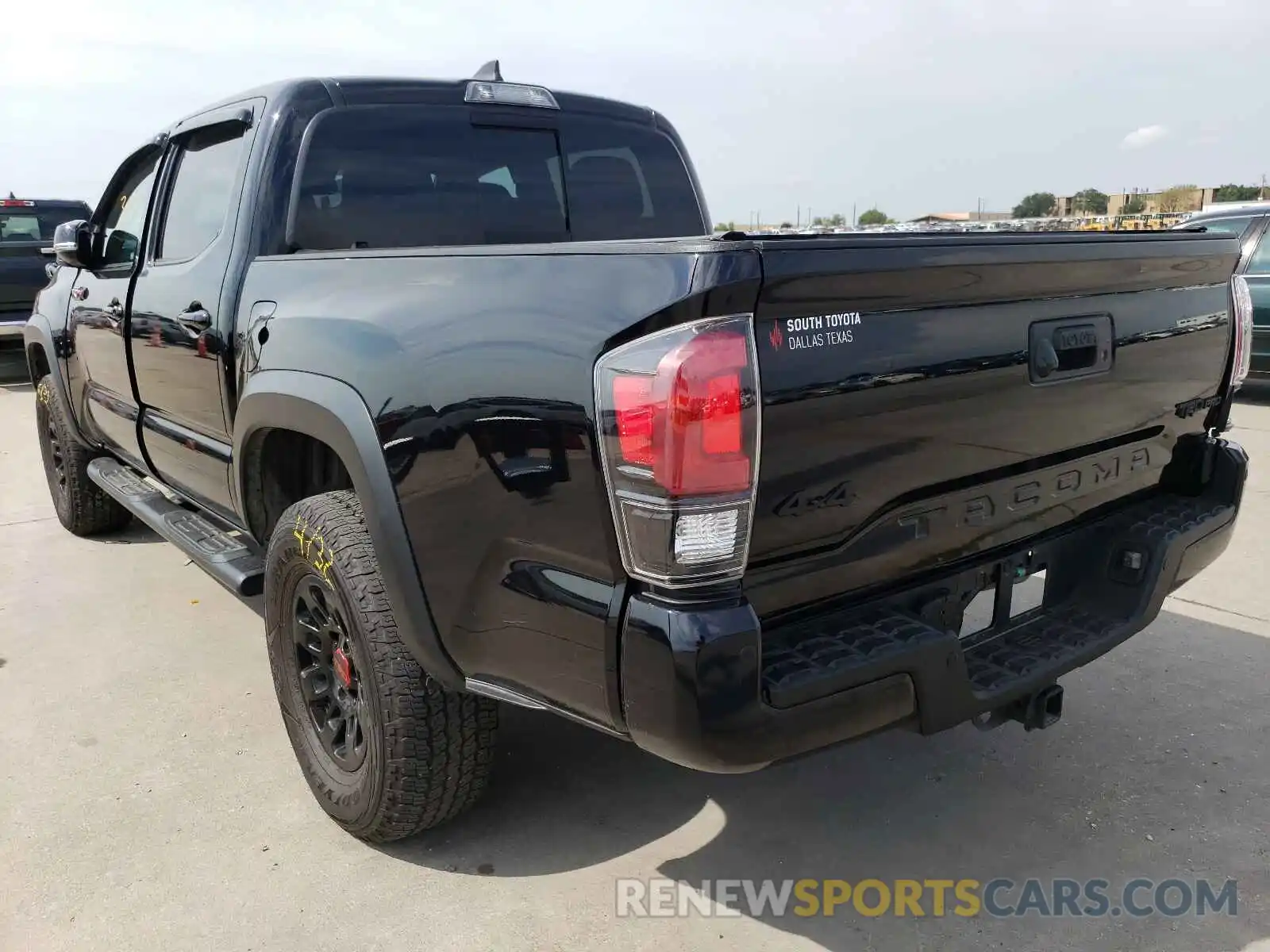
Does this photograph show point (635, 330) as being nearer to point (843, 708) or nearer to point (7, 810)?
point (843, 708)

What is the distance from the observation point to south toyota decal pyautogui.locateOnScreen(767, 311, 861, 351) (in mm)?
1758

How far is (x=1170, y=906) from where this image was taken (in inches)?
93.4

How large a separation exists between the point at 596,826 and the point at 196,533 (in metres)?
1.83

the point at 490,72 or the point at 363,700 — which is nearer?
the point at 363,700

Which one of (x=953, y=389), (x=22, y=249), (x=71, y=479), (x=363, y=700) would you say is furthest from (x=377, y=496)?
(x=22, y=249)

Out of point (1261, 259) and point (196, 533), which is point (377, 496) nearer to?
point (196, 533)

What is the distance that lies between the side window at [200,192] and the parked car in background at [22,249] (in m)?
8.91

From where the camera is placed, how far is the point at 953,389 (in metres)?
2.06

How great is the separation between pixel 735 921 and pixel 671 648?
1.02 m

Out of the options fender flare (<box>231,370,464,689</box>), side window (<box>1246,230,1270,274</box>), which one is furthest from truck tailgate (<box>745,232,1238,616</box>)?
side window (<box>1246,230,1270,274</box>)

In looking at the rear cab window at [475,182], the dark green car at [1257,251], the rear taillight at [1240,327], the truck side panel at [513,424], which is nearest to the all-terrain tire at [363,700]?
the truck side panel at [513,424]

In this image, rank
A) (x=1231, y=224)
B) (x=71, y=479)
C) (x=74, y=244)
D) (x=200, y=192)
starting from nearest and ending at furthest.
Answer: (x=200, y=192)
(x=74, y=244)
(x=71, y=479)
(x=1231, y=224)

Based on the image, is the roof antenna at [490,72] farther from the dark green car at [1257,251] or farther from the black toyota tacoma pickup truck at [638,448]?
the dark green car at [1257,251]

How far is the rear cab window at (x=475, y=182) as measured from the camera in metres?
3.06
